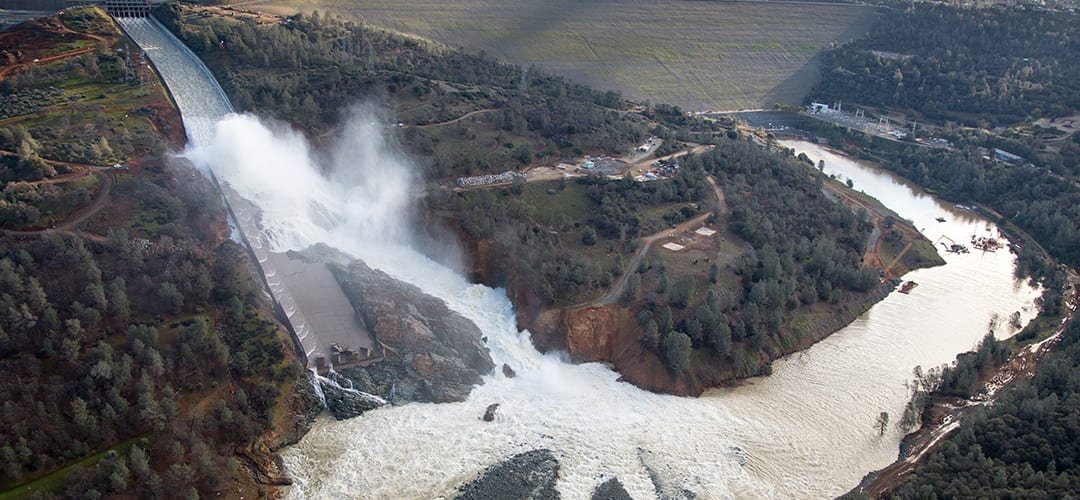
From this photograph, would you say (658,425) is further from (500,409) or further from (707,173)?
(707,173)

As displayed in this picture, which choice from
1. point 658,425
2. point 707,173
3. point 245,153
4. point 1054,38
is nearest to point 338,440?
point 658,425

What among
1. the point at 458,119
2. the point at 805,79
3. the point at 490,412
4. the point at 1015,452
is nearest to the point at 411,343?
the point at 490,412

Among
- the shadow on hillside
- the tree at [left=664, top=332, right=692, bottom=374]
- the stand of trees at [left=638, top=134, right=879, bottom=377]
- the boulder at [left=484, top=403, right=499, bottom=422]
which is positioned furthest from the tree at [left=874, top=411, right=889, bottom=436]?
the shadow on hillside

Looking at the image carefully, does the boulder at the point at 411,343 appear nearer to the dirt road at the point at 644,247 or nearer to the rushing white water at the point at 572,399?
the rushing white water at the point at 572,399

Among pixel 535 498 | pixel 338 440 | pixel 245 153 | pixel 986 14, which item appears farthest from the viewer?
pixel 986 14

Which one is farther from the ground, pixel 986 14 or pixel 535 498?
pixel 986 14

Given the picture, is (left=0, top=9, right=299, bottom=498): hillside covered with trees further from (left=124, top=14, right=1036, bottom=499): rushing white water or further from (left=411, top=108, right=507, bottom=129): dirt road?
(left=411, top=108, right=507, bottom=129): dirt road
